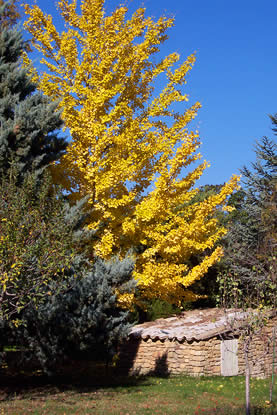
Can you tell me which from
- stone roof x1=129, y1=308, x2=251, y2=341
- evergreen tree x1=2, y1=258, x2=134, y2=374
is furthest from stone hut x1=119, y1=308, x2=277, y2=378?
evergreen tree x1=2, y1=258, x2=134, y2=374

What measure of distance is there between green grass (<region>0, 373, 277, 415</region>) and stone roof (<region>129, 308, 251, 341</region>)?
1439 mm

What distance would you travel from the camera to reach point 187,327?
16.6 meters

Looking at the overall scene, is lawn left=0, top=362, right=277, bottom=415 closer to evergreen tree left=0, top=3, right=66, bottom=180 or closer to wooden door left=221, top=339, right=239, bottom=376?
wooden door left=221, top=339, right=239, bottom=376

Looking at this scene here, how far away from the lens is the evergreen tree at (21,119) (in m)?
11.7

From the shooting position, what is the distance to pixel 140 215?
12.3m

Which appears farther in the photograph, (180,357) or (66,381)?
(180,357)

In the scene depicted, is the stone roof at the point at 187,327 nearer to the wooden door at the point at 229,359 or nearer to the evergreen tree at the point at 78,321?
the wooden door at the point at 229,359

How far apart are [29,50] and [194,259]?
483 inches

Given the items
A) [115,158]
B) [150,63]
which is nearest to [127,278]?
[115,158]

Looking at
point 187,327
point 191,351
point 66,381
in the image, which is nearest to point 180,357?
point 191,351

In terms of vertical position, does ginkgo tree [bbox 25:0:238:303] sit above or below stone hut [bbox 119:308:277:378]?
above

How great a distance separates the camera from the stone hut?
15.0m

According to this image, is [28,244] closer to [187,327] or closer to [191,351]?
[191,351]

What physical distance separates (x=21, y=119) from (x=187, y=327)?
969cm
